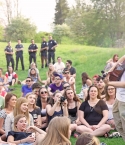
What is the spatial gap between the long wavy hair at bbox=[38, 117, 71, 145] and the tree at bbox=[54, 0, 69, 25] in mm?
46809

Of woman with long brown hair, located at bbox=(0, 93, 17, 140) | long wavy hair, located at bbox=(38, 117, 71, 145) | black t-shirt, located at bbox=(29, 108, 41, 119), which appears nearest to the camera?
long wavy hair, located at bbox=(38, 117, 71, 145)

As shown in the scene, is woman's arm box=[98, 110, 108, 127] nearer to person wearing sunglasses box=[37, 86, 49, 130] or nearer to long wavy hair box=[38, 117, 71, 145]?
person wearing sunglasses box=[37, 86, 49, 130]

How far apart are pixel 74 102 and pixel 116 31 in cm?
1987

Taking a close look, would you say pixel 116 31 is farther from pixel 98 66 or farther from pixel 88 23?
pixel 98 66

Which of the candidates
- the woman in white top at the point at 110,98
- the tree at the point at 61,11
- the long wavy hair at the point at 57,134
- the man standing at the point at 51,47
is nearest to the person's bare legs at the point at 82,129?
the woman in white top at the point at 110,98

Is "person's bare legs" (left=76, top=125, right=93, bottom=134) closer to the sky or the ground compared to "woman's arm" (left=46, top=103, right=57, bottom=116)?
closer to the ground

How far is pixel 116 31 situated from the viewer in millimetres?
25328

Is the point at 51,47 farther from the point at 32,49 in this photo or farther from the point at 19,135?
the point at 19,135

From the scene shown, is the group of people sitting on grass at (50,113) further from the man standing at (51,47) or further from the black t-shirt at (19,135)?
the man standing at (51,47)

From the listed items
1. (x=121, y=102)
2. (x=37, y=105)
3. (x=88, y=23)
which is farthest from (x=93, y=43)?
(x=121, y=102)

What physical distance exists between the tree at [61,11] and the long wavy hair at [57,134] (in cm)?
4681

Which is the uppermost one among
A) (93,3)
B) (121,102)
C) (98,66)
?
(93,3)

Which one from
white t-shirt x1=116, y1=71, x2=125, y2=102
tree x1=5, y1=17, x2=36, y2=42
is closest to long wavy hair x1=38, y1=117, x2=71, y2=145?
white t-shirt x1=116, y1=71, x2=125, y2=102

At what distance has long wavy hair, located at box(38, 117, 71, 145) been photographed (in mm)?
3330
